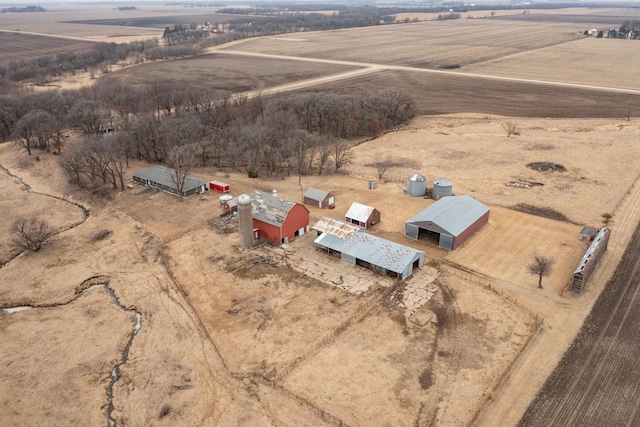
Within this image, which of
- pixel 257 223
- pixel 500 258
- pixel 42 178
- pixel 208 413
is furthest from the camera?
pixel 42 178

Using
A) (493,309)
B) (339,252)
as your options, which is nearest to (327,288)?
(339,252)

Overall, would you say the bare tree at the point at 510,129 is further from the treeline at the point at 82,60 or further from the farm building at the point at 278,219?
the treeline at the point at 82,60

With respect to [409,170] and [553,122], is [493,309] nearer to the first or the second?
[409,170]

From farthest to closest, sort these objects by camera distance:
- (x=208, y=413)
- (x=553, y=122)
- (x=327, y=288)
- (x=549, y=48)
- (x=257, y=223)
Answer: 1. (x=549, y=48)
2. (x=553, y=122)
3. (x=257, y=223)
4. (x=327, y=288)
5. (x=208, y=413)

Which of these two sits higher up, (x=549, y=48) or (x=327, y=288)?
(x=549, y=48)

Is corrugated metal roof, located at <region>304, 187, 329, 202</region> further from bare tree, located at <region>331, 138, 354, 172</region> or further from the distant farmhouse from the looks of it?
bare tree, located at <region>331, 138, 354, 172</region>

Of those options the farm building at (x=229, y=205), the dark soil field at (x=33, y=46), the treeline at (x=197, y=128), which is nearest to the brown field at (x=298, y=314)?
the farm building at (x=229, y=205)

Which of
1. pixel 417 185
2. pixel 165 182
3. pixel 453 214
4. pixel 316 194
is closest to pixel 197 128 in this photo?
pixel 165 182

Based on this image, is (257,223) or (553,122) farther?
(553,122)
